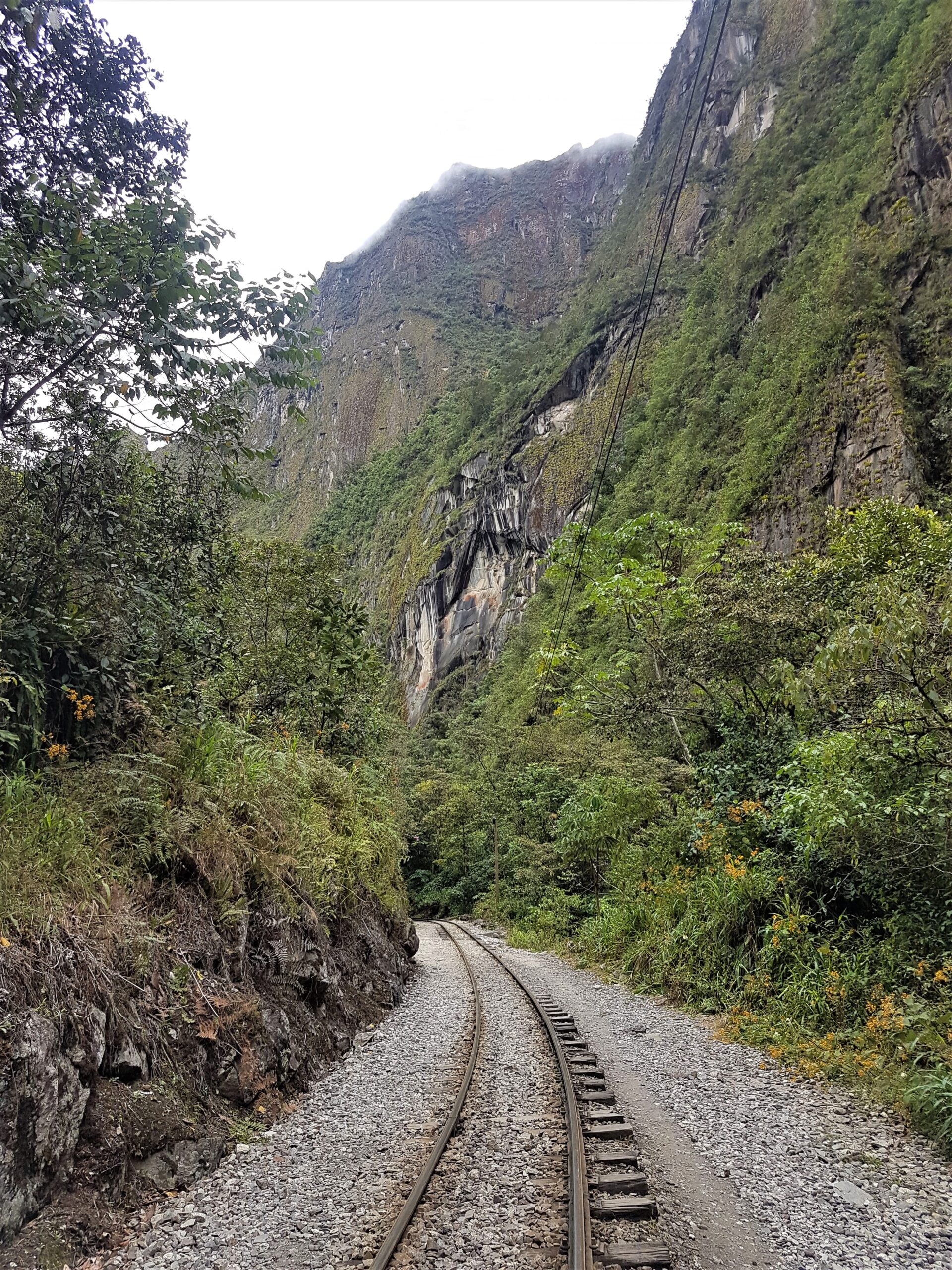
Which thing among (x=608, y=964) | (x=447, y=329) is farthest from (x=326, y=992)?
(x=447, y=329)

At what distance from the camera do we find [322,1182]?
4230 millimetres

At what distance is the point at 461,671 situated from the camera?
51.3 metres

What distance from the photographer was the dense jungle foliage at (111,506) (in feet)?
13.7

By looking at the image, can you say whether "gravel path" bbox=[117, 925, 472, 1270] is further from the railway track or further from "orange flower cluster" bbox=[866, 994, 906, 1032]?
"orange flower cluster" bbox=[866, 994, 906, 1032]

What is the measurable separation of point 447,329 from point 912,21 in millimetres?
87689

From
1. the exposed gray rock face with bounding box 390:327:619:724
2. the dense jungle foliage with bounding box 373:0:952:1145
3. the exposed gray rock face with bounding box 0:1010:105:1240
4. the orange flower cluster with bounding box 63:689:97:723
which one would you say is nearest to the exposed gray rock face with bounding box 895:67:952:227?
the dense jungle foliage with bounding box 373:0:952:1145

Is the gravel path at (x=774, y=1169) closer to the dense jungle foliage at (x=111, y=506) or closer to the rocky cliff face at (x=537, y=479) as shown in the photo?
the dense jungle foliage at (x=111, y=506)

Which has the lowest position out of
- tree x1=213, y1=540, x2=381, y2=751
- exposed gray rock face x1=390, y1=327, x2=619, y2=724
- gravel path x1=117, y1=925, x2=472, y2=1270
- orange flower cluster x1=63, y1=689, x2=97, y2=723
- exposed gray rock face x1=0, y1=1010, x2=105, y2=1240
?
gravel path x1=117, y1=925, x2=472, y2=1270

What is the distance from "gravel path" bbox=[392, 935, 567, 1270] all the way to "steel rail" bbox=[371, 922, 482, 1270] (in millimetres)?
46

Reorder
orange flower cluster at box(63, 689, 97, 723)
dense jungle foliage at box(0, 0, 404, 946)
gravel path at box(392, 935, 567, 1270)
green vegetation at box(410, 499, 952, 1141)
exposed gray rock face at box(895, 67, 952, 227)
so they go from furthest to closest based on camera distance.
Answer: exposed gray rock face at box(895, 67, 952, 227), green vegetation at box(410, 499, 952, 1141), orange flower cluster at box(63, 689, 97, 723), dense jungle foliage at box(0, 0, 404, 946), gravel path at box(392, 935, 567, 1270)

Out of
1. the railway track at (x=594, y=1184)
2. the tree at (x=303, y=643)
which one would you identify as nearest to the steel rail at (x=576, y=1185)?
the railway track at (x=594, y=1184)

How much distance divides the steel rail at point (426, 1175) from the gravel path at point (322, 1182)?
0.32 feet

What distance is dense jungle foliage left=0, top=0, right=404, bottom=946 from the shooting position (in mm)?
4164

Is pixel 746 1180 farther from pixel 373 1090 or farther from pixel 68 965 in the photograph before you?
pixel 68 965
